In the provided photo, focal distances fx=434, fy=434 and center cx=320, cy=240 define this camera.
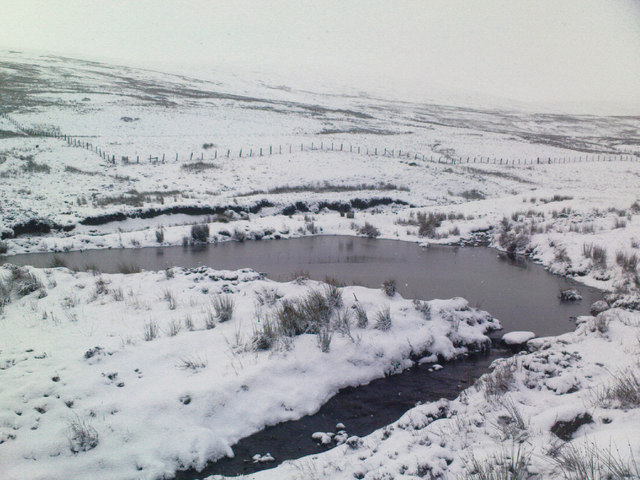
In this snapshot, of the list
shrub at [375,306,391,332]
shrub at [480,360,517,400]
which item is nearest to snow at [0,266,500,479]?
shrub at [375,306,391,332]

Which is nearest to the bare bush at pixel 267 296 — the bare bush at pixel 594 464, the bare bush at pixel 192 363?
the bare bush at pixel 192 363

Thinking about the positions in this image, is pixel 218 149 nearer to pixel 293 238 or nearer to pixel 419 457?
pixel 293 238

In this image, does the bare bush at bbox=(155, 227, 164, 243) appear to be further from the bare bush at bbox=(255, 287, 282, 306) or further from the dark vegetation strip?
the bare bush at bbox=(255, 287, 282, 306)

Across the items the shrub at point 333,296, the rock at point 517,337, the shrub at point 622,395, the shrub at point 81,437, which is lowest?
the shrub at point 81,437

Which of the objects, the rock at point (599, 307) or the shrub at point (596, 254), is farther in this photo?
the shrub at point (596, 254)

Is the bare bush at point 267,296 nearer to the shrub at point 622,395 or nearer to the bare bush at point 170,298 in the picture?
the bare bush at point 170,298

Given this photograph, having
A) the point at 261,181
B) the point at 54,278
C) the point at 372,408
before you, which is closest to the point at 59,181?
the point at 261,181
